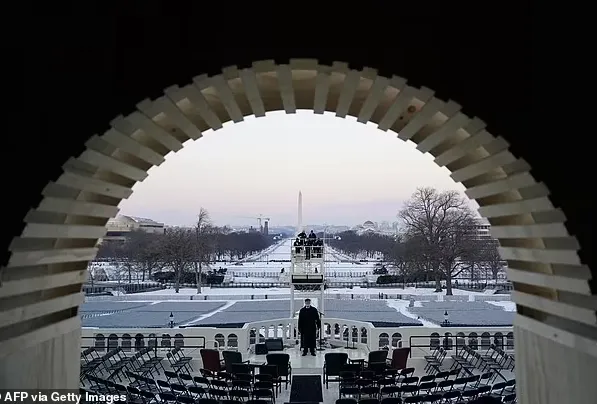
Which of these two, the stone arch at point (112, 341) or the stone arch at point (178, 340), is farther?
the stone arch at point (178, 340)

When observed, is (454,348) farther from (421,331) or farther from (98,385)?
(98,385)

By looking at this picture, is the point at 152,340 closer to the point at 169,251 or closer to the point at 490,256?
the point at 169,251

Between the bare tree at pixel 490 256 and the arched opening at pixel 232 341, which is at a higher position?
the bare tree at pixel 490 256

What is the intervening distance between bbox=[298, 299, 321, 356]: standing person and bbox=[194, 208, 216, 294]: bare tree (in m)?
20.8

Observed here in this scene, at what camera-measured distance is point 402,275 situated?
37688mm

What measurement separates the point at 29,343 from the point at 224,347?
11.7m

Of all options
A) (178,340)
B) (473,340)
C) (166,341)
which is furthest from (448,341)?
(166,341)

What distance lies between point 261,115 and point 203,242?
1450 inches

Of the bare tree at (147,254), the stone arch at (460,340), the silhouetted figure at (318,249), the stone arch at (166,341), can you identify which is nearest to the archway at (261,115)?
the stone arch at (460,340)

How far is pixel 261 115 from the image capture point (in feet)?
15.2

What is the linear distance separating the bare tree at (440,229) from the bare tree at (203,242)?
15360mm

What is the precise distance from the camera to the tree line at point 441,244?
110 feet

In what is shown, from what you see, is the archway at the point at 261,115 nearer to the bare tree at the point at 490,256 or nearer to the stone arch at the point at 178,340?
the stone arch at the point at 178,340

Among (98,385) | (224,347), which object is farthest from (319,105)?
(224,347)
